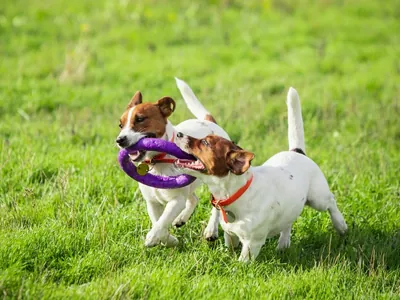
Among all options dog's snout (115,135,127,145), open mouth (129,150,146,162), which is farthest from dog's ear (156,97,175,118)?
dog's snout (115,135,127,145)

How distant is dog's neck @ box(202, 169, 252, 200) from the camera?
578 centimetres

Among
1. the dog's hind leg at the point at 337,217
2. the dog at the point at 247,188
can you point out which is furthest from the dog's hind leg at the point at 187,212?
the dog's hind leg at the point at 337,217

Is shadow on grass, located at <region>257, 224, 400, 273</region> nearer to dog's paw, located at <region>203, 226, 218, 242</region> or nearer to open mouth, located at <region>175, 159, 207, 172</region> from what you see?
dog's paw, located at <region>203, 226, 218, 242</region>

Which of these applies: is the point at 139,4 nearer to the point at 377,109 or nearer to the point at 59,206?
the point at 377,109

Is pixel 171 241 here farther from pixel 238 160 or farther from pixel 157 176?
pixel 238 160

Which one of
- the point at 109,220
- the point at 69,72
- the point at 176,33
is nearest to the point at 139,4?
the point at 176,33

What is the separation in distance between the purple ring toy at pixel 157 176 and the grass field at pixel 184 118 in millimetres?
598

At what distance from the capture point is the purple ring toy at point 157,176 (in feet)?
19.1

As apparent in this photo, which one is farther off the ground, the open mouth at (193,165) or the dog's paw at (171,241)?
the open mouth at (193,165)

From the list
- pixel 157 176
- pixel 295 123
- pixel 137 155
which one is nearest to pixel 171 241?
pixel 157 176

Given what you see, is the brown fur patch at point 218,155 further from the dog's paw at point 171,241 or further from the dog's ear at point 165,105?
the dog's paw at point 171,241

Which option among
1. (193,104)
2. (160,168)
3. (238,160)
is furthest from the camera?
(193,104)

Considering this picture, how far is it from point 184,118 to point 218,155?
4127 mm

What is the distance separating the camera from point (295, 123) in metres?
6.98
